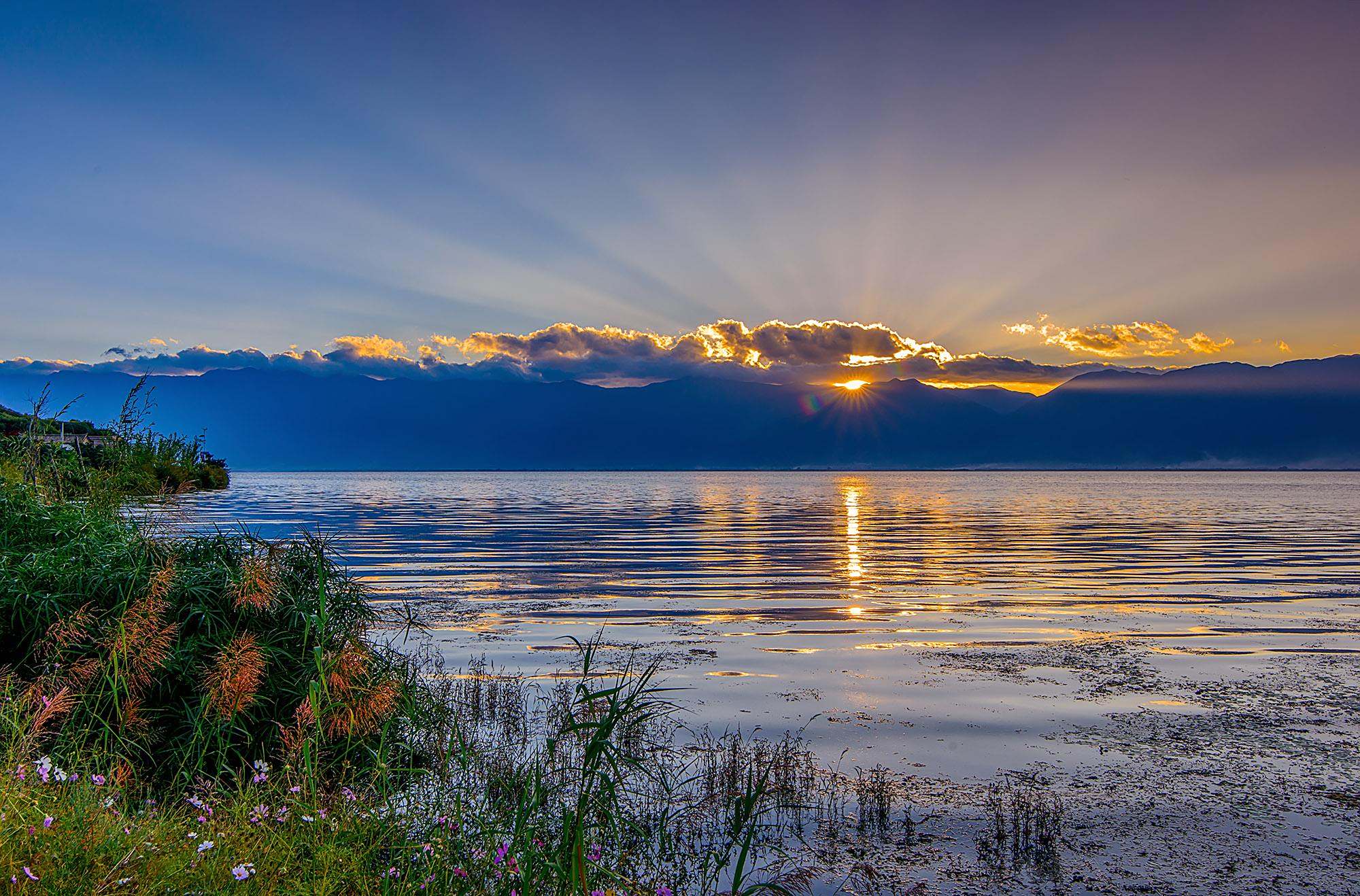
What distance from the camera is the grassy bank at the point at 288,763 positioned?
5.64 m

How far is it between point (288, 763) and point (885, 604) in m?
18.4

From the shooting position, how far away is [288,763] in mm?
7309

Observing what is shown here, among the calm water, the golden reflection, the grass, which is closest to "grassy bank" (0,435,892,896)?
the grass

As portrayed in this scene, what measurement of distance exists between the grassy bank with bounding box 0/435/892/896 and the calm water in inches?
83.3

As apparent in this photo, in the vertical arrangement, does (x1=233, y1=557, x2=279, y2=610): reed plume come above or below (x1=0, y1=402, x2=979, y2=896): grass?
above

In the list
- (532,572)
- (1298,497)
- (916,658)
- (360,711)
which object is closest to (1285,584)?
(916,658)

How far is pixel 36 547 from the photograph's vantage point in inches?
392

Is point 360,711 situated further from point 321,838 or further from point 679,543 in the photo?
point 679,543

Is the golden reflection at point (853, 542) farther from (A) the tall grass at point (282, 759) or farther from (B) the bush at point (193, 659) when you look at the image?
(B) the bush at point (193, 659)

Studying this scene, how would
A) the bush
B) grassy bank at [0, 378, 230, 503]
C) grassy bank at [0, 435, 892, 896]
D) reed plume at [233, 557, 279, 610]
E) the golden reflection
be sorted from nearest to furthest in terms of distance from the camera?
grassy bank at [0, 435, 892, 896], the bush, reed plume at [233, 557, 279, 610], grassy bank at [0, 378, 230, 503], the golden reflection

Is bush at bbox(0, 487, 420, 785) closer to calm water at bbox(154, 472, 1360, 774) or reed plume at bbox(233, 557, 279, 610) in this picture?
reed plume at bbox(233, 557, 279, 610)

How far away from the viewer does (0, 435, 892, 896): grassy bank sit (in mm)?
5645

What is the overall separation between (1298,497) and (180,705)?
401ft

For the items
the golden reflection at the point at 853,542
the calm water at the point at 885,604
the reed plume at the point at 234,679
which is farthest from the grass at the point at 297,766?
the golden reflection at the point at 853,542
